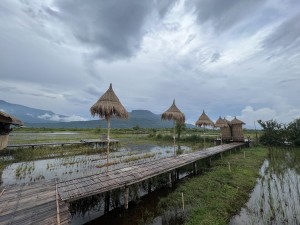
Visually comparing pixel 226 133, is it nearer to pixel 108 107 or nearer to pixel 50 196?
pixel 108 107

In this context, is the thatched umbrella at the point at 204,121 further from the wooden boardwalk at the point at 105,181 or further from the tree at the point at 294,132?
the tree at the point at 294,132

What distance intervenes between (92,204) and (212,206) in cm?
519

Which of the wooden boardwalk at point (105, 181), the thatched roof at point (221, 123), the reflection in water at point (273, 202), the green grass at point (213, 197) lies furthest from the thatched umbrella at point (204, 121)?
the wooden boardwalk at point (105, 181)

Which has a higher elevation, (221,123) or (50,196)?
(221,123)

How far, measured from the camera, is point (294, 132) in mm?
28625

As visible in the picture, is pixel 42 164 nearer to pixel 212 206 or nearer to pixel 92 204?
pixel 92 204

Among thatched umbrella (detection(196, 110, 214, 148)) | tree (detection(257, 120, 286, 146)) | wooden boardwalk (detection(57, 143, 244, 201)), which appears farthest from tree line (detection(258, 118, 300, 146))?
wooden boardwalk (detection(57, 143, 244, 201))

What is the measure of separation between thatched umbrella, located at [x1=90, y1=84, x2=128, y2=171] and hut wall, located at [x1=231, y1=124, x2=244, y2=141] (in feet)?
76.7

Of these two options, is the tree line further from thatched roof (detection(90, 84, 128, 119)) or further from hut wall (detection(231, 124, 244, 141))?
thatched roof (detection(90, 84, 128, 119))

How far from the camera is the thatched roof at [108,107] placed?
10242mm

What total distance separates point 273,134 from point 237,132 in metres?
6.57

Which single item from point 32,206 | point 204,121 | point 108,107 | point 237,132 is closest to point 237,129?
point 237,132

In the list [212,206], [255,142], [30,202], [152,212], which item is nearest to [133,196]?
[152,212]

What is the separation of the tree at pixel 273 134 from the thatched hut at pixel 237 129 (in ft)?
18.1
